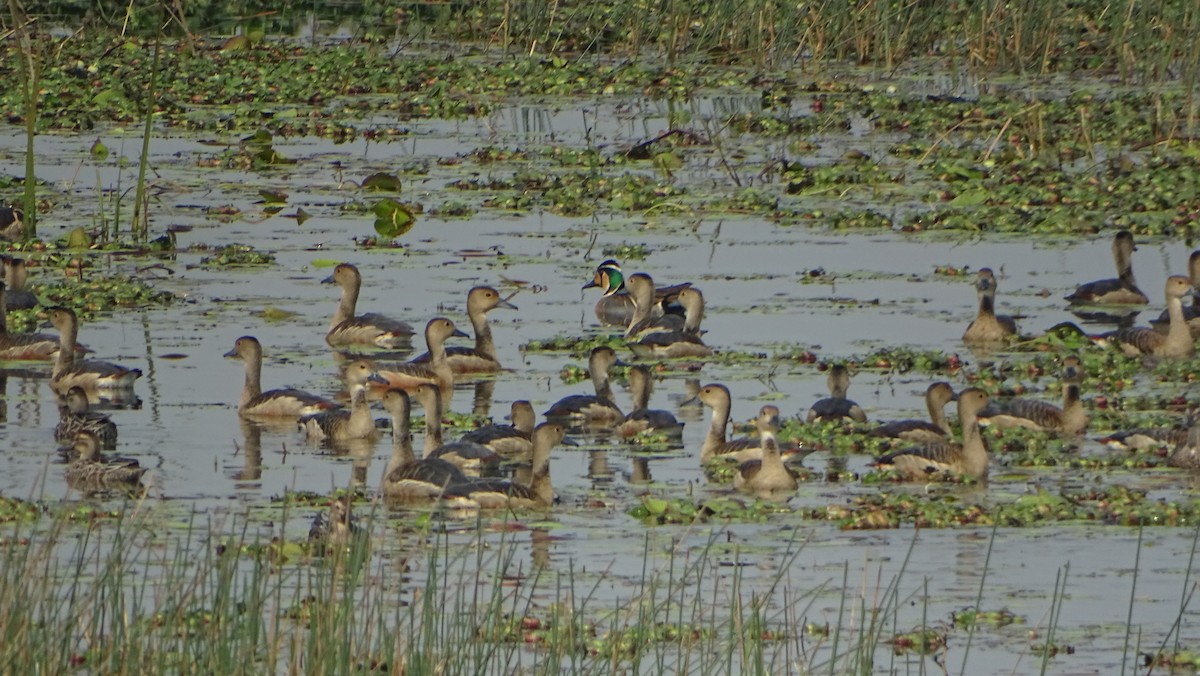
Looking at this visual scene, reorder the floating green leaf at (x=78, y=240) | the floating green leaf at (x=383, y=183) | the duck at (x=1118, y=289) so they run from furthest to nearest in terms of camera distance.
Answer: the floating green leaf at (x=383, y=183) < the floating green leaf at (x=78, y=240) < the duck at (x=1118, y=289)

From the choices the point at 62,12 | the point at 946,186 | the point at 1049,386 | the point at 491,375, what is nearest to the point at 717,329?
the point at 491,375

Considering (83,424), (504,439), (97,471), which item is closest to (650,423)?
(504,439)

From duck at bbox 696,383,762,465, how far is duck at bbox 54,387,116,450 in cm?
304

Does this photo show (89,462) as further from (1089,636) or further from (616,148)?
(616,148)

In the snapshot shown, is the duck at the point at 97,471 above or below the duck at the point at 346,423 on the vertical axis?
below

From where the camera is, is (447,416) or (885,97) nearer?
(447,416)

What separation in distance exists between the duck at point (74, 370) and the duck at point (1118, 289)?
6.34 metres

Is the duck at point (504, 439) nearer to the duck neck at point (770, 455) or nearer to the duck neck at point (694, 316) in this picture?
the duck neck at point (770, 455)

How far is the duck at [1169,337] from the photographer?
14406mm

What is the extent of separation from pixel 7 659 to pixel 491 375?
8.31 metres

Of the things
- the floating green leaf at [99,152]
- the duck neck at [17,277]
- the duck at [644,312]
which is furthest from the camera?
the floating green leaf at [99,152]

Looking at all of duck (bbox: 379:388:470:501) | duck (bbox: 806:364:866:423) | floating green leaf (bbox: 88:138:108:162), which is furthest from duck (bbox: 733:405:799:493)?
floating green leaf (bbox: 88:138:108:162)

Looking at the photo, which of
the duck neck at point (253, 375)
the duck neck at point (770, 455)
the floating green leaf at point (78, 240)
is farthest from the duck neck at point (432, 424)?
the floating green leaf at point (78, 240)

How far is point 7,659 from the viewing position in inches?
247
